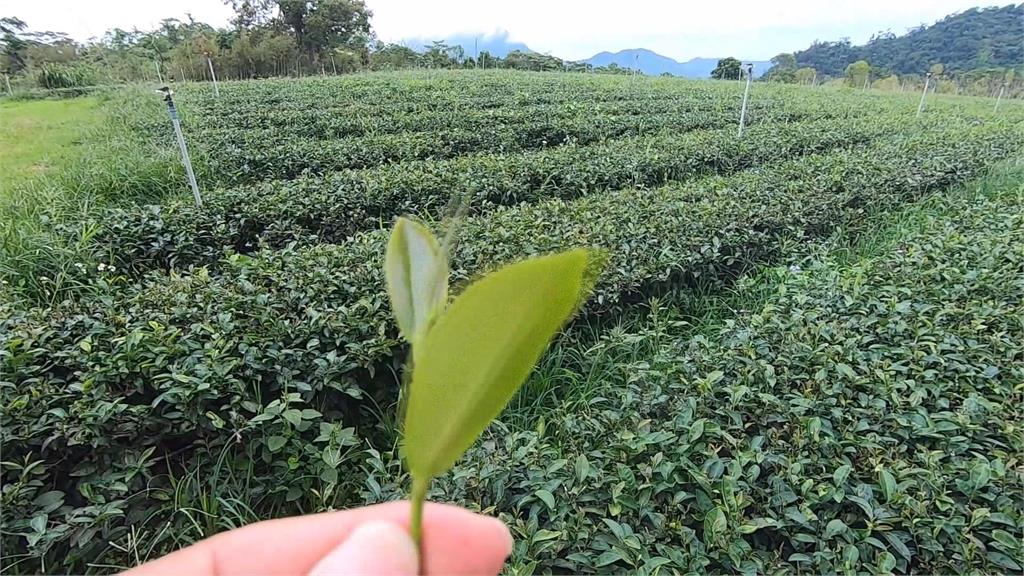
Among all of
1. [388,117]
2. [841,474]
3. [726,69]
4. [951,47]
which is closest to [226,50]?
[388,117]

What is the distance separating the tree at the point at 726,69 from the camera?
66.2 feet

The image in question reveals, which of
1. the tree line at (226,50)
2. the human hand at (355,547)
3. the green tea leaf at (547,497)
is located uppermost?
the tree line at (226,50)

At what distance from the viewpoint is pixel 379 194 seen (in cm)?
343

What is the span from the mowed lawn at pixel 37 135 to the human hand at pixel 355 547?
14.0ft

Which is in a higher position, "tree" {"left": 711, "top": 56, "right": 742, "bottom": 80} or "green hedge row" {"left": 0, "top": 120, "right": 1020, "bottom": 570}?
"tree" {"left": 711, "top": 56, "right": 742, "bottom": 80}

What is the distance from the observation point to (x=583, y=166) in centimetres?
415

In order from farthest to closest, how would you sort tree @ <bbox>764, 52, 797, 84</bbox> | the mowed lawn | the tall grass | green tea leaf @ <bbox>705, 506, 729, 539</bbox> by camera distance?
1. tree @ <bbox>764, 52, 797, 84</bbox>
2. the mowed lawn
3. the tall grass
4. green tea leaf @ <bbox>705, 506, 729, 539</bbox>

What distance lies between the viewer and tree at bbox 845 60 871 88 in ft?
58.8

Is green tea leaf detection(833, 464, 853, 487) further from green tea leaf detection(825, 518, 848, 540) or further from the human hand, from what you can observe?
the human hand

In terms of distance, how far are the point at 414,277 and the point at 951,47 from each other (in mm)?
21697

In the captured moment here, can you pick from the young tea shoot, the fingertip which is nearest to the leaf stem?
the young tea shoot

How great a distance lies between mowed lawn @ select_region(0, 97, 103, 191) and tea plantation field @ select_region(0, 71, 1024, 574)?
67 centimetres

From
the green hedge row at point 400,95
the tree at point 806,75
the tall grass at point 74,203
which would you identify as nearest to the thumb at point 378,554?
the tall grass at point 74,203

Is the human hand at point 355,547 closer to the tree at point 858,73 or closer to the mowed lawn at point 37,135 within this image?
the mowed lawn at point 37,135
